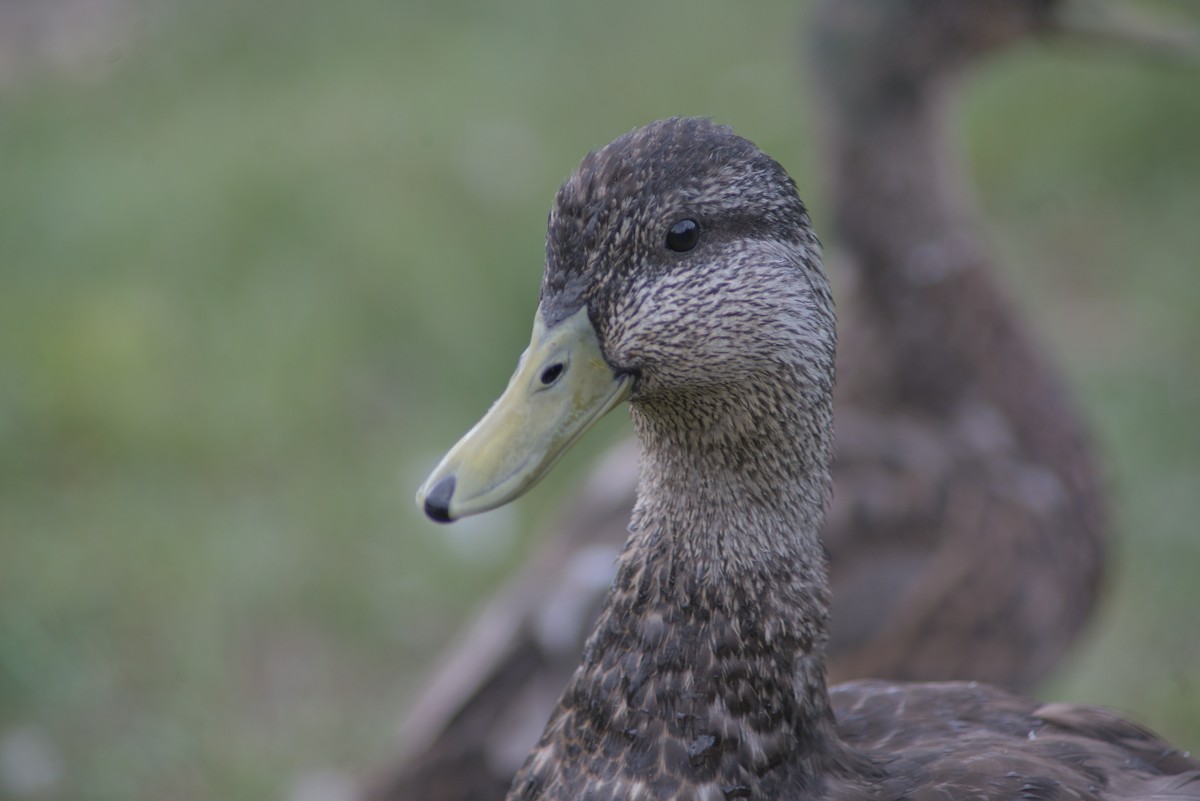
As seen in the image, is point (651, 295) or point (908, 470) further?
point (908, 470)

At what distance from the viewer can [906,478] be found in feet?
8.71

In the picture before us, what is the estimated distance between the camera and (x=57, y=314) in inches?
142

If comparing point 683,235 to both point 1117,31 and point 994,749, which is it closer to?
point 994,749

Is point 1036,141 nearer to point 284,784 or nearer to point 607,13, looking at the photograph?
point 607,13

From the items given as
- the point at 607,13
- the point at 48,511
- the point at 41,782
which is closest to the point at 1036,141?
the point at 607,13

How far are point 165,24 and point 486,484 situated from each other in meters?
3.94

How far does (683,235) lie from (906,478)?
132 cm

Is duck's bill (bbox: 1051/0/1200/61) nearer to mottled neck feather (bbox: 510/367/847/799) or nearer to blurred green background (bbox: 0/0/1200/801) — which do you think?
blurred green background (bbox: 0/0/1200/801)

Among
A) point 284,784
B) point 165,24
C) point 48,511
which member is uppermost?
point 165,24

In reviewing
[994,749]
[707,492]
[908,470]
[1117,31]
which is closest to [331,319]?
[908,470]

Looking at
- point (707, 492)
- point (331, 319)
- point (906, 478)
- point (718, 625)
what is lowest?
point (906, 478)

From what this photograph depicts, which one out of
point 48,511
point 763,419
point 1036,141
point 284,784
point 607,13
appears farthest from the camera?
point 607,13

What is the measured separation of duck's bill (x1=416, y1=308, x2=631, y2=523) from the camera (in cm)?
144

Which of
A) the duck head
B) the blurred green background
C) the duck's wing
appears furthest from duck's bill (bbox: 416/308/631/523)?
the blurred green background
